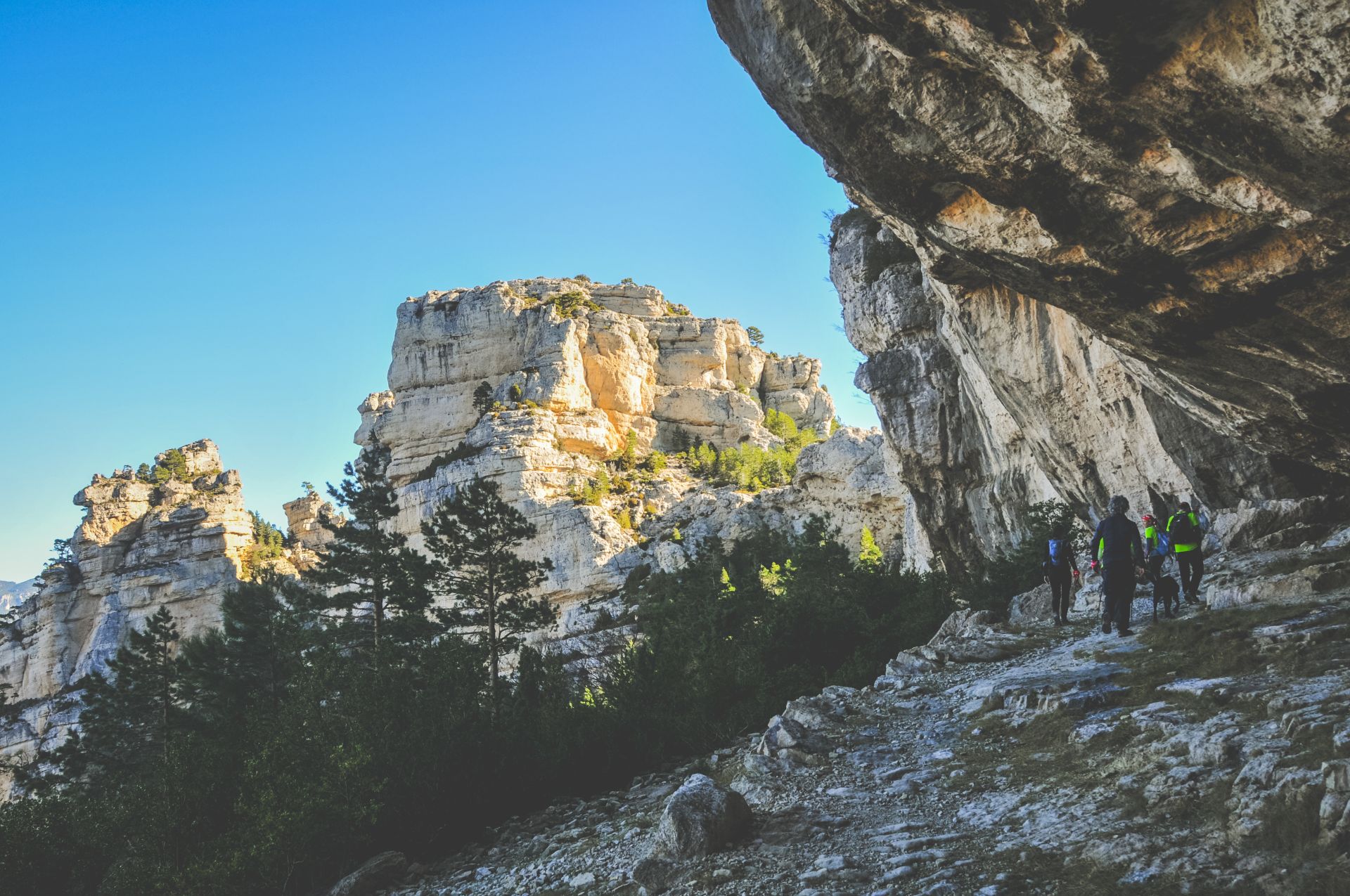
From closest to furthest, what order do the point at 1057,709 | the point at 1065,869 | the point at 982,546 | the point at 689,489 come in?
1. the point at 1065,869
2. the point at 1057,709
3. the point at 982,546
4. the point at 689,489

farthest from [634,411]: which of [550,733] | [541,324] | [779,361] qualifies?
[550,733]

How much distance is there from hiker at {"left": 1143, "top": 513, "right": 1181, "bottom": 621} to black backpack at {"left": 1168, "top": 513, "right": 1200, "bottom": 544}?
0.41ft

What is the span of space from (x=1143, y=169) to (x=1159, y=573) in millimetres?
5734

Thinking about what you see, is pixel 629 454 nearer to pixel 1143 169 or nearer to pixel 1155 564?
pixel 1155 564

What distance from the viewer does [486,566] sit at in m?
26.8

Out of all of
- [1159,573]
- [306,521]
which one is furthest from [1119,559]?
[306,521]

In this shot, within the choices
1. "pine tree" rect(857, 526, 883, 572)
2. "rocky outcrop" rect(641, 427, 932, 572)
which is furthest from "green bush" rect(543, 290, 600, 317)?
"pine tree" rect(857, 526, 883, 572)

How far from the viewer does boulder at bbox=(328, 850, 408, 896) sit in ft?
25.8

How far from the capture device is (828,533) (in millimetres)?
46656

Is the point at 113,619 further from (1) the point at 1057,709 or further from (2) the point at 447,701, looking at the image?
(1) the point at 1057,709

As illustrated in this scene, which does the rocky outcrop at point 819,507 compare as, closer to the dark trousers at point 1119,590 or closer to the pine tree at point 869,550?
the pine tree at point 869,550

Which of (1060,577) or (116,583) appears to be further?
(116,583)

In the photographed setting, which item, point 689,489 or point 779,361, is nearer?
point 689,489

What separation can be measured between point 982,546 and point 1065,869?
2765 cm
